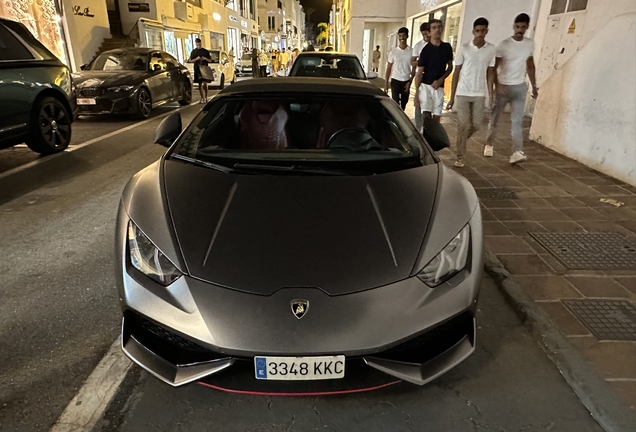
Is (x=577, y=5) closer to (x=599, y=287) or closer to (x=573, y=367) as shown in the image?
(x=599, y=287)

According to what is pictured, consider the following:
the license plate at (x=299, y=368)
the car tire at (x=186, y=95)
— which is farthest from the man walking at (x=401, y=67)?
the license plate at (x=299, y=368)

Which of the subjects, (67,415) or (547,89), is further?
(547,89)

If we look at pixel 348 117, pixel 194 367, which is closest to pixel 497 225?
pixel 348 117

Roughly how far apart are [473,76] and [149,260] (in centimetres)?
515

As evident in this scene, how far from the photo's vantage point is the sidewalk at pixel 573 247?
2586 mm

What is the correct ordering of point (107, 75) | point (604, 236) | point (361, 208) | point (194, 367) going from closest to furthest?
point (194, 367), point (361, 208), point (604, 236), point (107, 75)

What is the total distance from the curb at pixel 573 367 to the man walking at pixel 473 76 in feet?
11.2

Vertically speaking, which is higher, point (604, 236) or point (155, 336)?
point (155, 336)

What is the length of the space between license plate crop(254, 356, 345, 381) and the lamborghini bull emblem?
169 mm

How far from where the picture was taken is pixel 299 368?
5.66 feet

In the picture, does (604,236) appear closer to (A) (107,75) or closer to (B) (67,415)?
(B) (67,415)

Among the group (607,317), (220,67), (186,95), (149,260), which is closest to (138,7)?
(220,67)

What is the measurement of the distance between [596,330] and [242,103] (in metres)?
2.75

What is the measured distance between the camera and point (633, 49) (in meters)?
5.50
